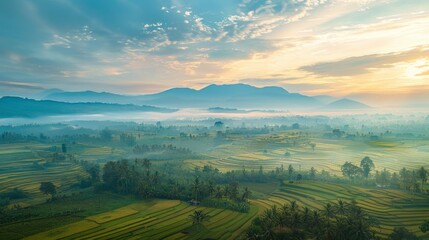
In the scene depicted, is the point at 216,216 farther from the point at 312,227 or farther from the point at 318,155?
the point at 318,155

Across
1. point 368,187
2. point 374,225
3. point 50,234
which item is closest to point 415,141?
point 368,187

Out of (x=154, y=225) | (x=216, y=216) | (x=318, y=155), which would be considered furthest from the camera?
(x=318, y=155)

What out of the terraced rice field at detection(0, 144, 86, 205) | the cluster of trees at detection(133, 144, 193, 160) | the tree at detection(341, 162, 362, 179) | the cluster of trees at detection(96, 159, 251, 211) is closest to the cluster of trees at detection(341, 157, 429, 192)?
the tree at detection(341, 162, 362, 179)

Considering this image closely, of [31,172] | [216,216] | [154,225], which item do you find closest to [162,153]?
[31,172]

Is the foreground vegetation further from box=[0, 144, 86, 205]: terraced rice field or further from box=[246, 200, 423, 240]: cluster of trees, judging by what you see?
box=[0, 144, 86, 205]: terraced rice field

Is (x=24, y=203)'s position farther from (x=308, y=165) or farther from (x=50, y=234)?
(x=308, y=165)
